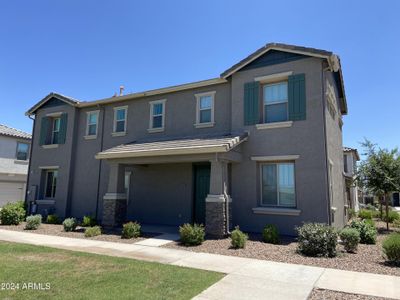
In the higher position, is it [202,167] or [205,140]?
[205,140]

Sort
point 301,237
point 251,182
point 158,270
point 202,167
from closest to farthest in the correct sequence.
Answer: point 158,270 < point 301,237 < point 251,182 < point 202,167

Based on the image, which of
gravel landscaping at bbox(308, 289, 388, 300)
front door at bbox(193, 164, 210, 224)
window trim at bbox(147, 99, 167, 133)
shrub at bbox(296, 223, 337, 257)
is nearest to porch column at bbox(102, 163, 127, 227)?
window trim at bbox(147, 99, 167, 133)

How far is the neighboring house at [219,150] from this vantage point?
1160cm

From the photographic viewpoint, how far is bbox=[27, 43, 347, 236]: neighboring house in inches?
457

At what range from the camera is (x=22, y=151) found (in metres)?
27.1

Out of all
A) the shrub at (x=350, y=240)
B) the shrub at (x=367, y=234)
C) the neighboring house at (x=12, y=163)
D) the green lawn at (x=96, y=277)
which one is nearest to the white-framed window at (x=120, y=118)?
the green lawn at (x=96, y=277)

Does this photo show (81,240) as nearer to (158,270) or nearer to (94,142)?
(158,270)

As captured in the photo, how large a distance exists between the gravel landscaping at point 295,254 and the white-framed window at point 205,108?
5.74m

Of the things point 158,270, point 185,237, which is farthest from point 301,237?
point 158,270

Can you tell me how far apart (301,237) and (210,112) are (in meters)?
7.30

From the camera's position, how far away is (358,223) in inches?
468

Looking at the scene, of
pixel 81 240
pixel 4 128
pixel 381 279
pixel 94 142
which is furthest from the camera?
pixel 4 128

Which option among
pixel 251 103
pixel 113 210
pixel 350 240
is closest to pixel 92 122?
pixel 113 210

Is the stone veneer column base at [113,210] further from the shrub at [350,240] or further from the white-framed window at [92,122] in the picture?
the shrub at [350,240]
